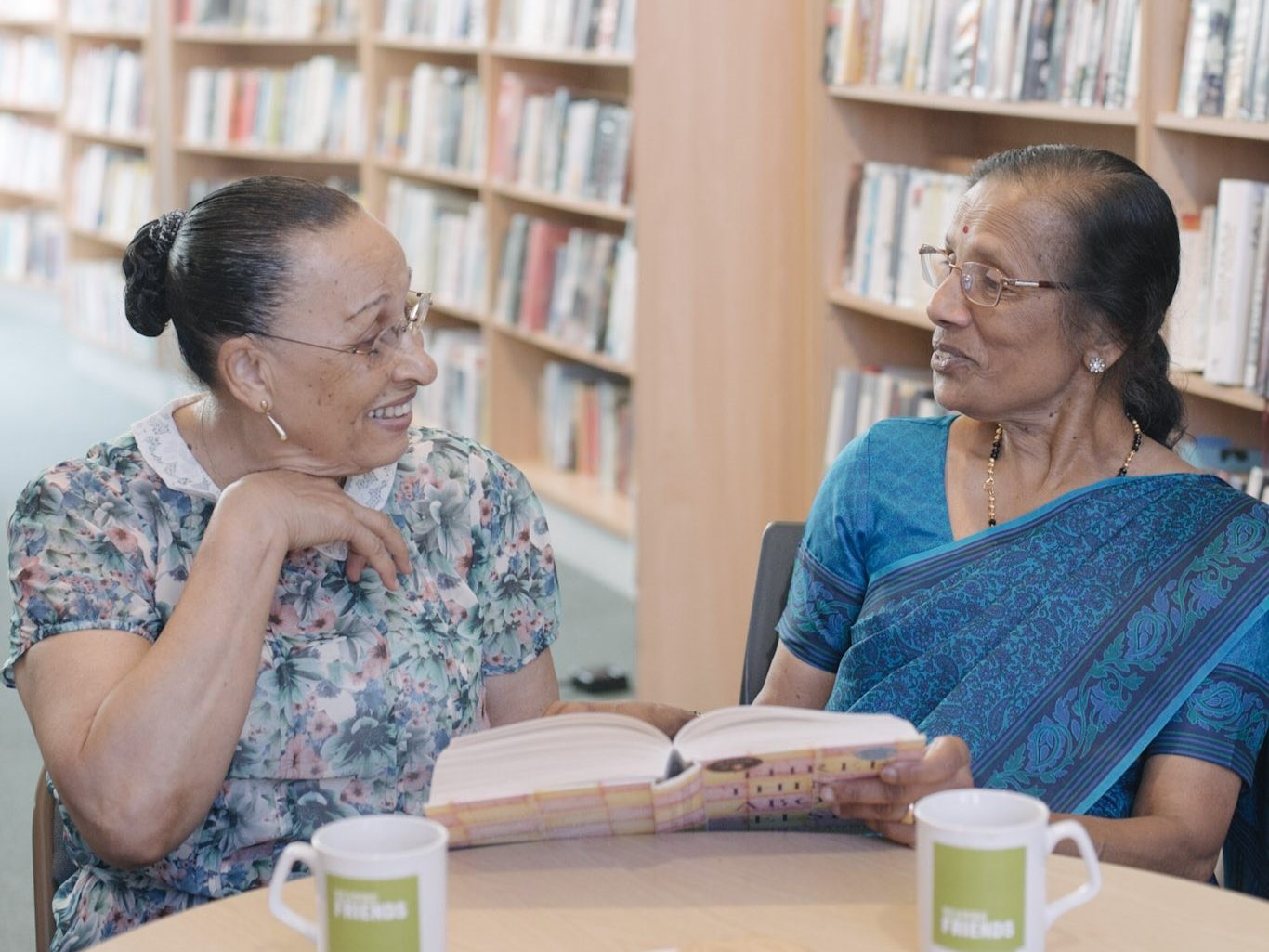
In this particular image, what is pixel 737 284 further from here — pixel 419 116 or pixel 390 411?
pixel 419 116

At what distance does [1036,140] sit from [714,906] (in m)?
2.33

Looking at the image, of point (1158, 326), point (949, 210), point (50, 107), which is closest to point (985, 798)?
point (1158, 326)

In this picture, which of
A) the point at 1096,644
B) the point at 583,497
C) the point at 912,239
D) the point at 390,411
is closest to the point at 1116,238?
the point at 1096,644

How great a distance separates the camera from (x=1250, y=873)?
5.74 feet

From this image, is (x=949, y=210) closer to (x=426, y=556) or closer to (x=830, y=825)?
(x=426, y=556)

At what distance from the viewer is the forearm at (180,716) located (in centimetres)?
143

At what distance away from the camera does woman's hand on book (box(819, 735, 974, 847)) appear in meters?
1.30

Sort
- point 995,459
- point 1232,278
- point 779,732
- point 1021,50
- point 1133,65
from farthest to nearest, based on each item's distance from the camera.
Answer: point 1021,50
point 1133,65
point 1232,278
point 995,459
point 779,732

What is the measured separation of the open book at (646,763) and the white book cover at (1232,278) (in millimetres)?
1386

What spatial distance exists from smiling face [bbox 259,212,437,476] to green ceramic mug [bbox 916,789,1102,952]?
0.77 metres

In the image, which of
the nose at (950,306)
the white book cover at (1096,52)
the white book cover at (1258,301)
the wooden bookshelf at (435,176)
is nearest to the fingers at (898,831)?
the nose at (950,306)

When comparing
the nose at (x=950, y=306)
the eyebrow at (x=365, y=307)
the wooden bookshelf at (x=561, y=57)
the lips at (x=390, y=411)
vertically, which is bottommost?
the lips at (x=390, y=411)

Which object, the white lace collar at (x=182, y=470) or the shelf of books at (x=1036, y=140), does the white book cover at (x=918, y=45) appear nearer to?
the shelf of books at (x=1036, y=140)

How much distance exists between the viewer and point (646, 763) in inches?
48.9
